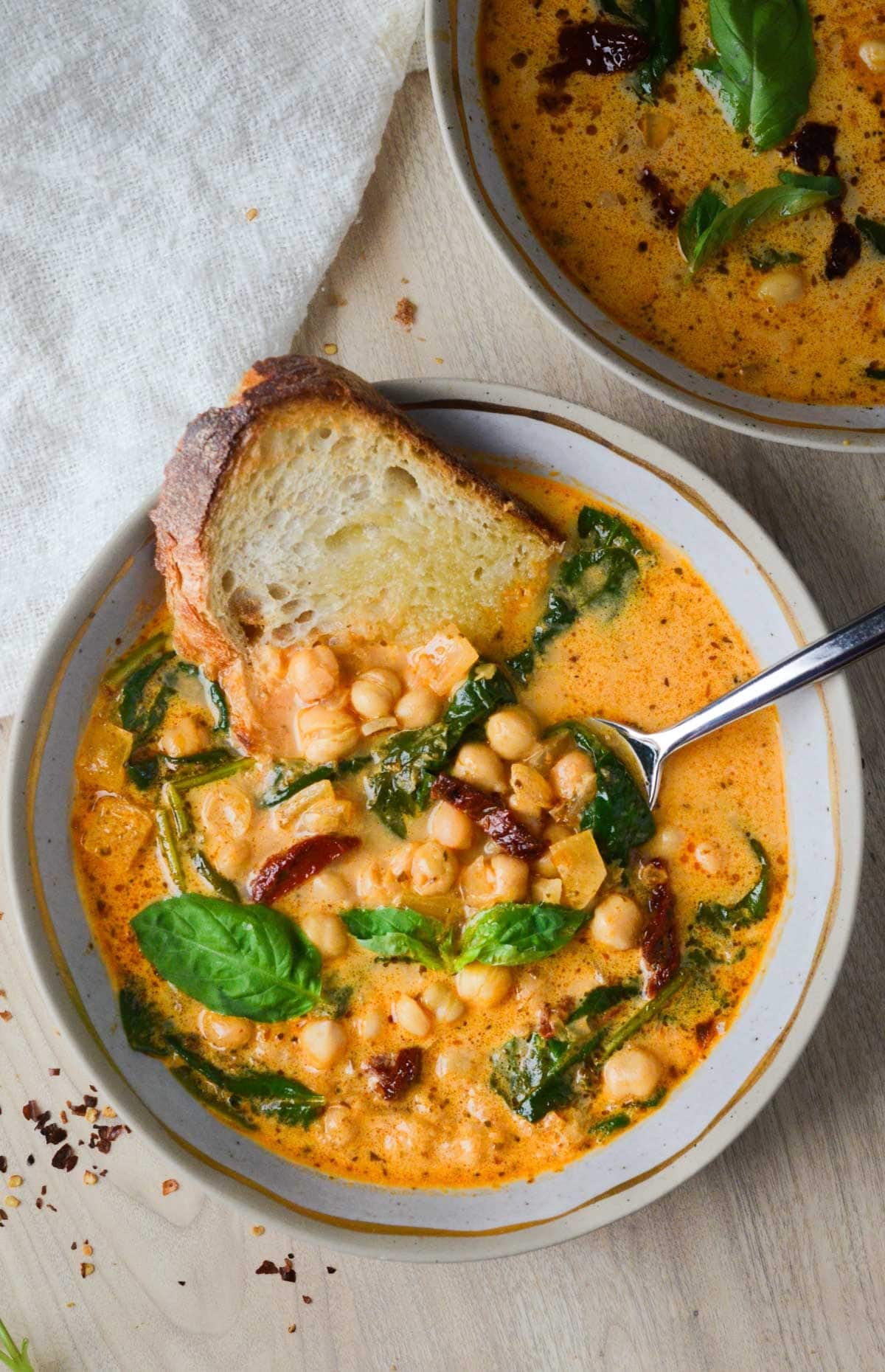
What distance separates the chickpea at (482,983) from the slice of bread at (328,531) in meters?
0.78

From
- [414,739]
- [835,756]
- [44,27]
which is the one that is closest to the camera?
[835,756]

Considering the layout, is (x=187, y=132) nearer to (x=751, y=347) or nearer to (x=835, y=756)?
(x=751, y=347)

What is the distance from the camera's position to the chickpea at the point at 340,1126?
274 centimetres

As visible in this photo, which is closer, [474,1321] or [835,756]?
[835,756]

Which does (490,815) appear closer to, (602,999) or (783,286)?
(602,999)

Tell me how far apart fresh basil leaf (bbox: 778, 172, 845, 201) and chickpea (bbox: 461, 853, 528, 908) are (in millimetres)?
1702

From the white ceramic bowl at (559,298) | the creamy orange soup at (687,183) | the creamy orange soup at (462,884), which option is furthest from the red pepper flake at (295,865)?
the creamy orange soup at (687,183)

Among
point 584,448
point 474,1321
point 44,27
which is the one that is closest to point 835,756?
point 584,448

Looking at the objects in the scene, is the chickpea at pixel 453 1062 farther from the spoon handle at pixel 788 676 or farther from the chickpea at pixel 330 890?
the spoon handle at pixel 788 676

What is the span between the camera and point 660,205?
8.82ft

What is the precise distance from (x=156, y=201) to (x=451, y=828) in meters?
1.84

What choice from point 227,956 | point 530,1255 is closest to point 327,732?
point 227,956

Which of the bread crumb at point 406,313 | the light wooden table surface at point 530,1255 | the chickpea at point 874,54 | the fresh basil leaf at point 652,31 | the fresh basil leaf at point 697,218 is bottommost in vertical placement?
the light wooden table surface at point 530,1255

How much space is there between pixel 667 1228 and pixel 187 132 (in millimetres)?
3147
